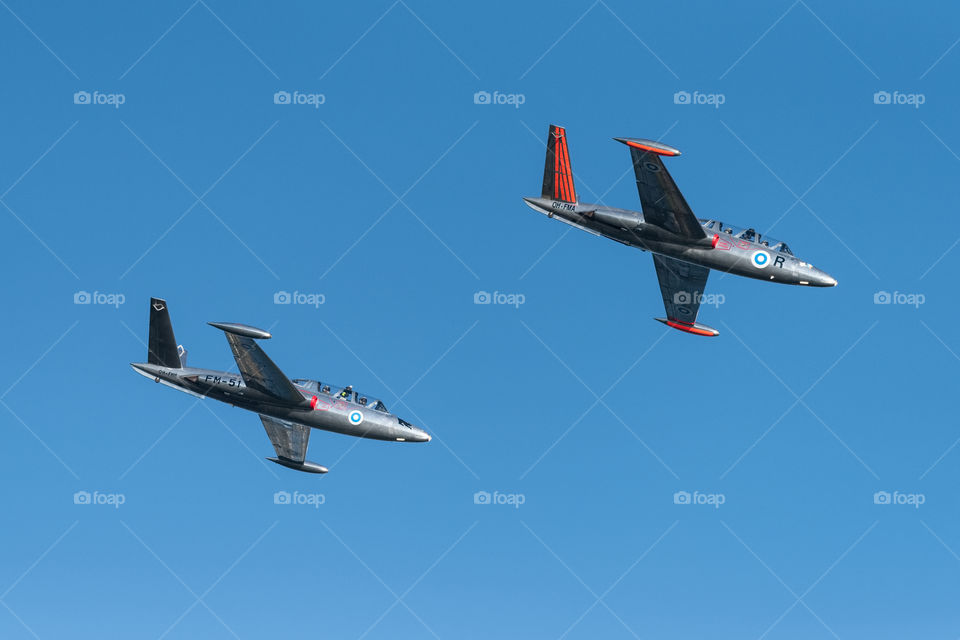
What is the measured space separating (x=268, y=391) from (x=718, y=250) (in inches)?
1210

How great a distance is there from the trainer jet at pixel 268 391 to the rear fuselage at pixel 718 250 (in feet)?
62.2

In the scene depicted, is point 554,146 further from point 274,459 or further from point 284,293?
point 274,459

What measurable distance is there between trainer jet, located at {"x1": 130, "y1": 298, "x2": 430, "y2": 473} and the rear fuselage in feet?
62.2

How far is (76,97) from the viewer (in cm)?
9738

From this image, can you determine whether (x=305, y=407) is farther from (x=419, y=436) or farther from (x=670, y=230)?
(x=670, y=230)

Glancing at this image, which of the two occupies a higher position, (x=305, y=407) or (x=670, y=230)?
(x=670, y=230)

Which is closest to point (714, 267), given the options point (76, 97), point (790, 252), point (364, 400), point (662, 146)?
point (790, 252)

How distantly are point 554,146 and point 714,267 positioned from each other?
45.0ft

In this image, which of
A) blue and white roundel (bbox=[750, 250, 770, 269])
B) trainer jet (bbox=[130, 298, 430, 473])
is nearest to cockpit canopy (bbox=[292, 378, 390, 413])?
trainer jet (bbox=[130, 298, 430, 473])

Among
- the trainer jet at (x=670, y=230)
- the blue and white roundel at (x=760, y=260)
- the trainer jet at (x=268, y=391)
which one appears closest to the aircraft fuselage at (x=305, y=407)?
the trainer jet at (x=268, y=391)

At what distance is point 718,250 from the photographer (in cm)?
9550

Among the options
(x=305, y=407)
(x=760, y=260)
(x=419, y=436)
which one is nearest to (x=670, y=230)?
(x=760, y=260)

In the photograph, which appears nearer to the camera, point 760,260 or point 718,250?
point 760,260

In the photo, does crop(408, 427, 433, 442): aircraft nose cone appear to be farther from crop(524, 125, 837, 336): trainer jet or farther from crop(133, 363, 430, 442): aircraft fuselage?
crop(524, 125, 837, 336): trainer jet
